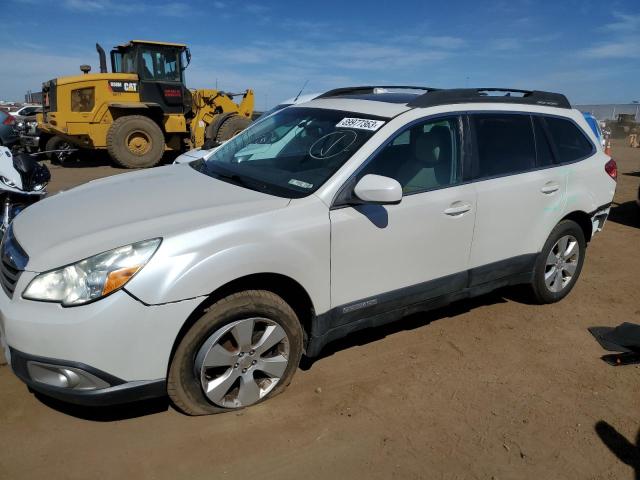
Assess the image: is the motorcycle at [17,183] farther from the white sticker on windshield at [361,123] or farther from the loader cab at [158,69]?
the loader cab at [158,69]

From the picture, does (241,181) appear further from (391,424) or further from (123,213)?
(391,424)

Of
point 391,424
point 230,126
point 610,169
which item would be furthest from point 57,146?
point 391,424

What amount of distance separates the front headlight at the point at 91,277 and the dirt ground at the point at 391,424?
822mm

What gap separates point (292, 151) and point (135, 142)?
9.98 m

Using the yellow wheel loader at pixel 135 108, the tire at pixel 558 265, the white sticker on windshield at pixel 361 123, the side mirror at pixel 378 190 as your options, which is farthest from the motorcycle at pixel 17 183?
the yellow wheel loader at pixel 135 108

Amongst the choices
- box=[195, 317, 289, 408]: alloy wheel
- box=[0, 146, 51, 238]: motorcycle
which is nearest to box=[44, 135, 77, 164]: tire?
Result: box=[0, 146, 51, 238]: motorcycle

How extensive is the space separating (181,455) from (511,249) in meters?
2.74

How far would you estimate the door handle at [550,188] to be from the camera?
3.83 meters

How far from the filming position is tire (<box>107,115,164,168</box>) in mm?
11750

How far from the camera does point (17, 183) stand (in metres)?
4.31

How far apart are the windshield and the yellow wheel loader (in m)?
8.06

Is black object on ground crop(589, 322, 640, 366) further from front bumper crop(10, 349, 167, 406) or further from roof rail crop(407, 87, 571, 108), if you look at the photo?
front bumper crop(10, 349, 167, 406)

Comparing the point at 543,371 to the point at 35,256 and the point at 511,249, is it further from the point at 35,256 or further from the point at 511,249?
the point at 35,256

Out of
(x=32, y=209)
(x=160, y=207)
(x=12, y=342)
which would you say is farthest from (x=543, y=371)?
(x=32, y=209)
